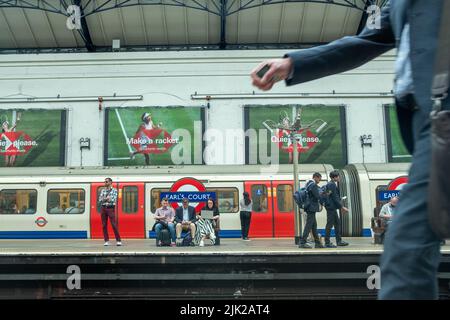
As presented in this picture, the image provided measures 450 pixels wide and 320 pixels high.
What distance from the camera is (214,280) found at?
624 centimetres

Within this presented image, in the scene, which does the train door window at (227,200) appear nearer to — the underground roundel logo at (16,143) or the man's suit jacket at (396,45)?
the underground roundel logo at (16,143)

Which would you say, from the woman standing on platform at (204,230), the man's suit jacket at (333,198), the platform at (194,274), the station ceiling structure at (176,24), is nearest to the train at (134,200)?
the woman standing on platform at (204,230)

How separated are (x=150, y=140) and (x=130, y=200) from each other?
28.7 ft

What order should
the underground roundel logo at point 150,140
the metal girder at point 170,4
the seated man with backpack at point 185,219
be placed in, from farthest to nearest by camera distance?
the underground roundel logo at point 150,140
the metal girder at point 170,4
the seated man with backpack at point 185,219

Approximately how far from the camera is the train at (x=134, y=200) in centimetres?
1602

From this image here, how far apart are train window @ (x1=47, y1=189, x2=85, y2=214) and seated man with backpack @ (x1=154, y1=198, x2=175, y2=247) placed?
4.97 m

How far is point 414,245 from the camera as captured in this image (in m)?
1.37

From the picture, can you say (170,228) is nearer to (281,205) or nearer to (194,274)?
(194,274)

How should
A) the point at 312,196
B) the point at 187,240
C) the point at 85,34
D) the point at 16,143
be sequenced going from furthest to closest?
the point at 85,34
the point at 16,143
the point at 187,240
the point at 312,196

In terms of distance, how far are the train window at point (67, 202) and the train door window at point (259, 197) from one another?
18.3ft

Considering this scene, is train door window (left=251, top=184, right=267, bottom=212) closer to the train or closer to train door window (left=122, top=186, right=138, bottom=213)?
the train

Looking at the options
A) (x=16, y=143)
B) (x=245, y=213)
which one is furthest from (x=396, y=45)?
(x=16, y=143)

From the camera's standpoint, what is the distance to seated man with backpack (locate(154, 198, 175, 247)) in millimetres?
11344
